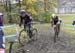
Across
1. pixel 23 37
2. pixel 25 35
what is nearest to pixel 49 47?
pixel 23 37

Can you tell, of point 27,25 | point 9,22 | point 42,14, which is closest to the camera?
point 27,25

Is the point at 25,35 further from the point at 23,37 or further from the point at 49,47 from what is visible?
the point at 49,47

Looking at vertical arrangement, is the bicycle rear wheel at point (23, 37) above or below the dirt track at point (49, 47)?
above

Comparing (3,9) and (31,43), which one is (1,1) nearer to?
(3,9)

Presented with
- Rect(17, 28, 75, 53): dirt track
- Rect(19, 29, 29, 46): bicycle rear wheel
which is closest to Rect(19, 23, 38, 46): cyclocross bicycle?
Rect(19, 29, 29, 46): bicycle rear wheel

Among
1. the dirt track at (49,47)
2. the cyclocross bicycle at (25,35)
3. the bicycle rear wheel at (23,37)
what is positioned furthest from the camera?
the cyclocross bicycle at (25,35)

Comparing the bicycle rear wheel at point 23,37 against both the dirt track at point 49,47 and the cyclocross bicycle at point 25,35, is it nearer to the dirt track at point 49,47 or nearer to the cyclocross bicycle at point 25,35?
the cyclocross bicycle at point 25,35

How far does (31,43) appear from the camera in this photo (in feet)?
47.7

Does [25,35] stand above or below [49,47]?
above

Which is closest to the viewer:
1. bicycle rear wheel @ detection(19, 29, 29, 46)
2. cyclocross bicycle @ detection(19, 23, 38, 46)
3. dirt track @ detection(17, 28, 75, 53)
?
dirt track @ detection(17, 28, 75, 53)

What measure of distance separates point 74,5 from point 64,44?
2289 inches

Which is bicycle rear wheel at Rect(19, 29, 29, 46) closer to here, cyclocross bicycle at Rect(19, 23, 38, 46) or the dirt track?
cyclocross bicycle at Rect(19, 23, 38, 46)

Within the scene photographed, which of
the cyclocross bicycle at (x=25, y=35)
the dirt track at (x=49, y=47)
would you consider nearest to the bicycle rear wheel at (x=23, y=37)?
the cyclocross bicycle at (x=25, y=35)

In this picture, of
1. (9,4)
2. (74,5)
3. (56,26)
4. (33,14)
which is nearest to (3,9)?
(9,4)
